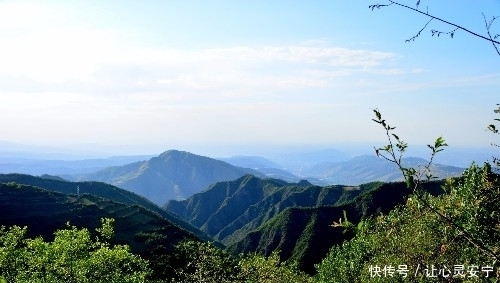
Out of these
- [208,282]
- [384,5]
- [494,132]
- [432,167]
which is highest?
[384,5]

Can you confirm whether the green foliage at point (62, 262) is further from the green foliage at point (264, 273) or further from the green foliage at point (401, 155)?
the green foliage at point (401, 155)

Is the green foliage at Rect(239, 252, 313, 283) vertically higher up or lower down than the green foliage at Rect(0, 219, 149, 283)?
lower down

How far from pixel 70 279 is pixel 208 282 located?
18.9 m

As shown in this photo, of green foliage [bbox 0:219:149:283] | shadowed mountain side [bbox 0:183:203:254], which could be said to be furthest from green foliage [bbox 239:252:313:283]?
shadowed mountain side [bbox 0:183:203:254]

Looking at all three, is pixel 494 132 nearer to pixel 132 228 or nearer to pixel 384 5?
pixel 384 5

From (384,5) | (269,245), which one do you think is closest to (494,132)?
(384,5)

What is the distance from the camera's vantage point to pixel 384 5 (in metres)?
6.70

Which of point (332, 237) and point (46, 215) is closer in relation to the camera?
point (46, 215)

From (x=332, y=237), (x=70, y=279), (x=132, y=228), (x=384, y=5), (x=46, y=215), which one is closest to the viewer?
(x=384, y=5)

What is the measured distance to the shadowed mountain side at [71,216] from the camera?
140625mm

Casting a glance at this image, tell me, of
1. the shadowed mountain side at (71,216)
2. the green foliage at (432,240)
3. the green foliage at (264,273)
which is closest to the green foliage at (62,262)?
the green foliage at (264,273)

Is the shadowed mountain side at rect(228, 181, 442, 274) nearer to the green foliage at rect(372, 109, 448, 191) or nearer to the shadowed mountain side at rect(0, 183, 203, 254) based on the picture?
the shadowed mountain side at rect(0, 183, 203, 254)

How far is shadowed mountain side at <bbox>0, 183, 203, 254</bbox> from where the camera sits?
461 ft

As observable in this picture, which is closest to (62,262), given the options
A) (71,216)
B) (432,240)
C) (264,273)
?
(264,273)
